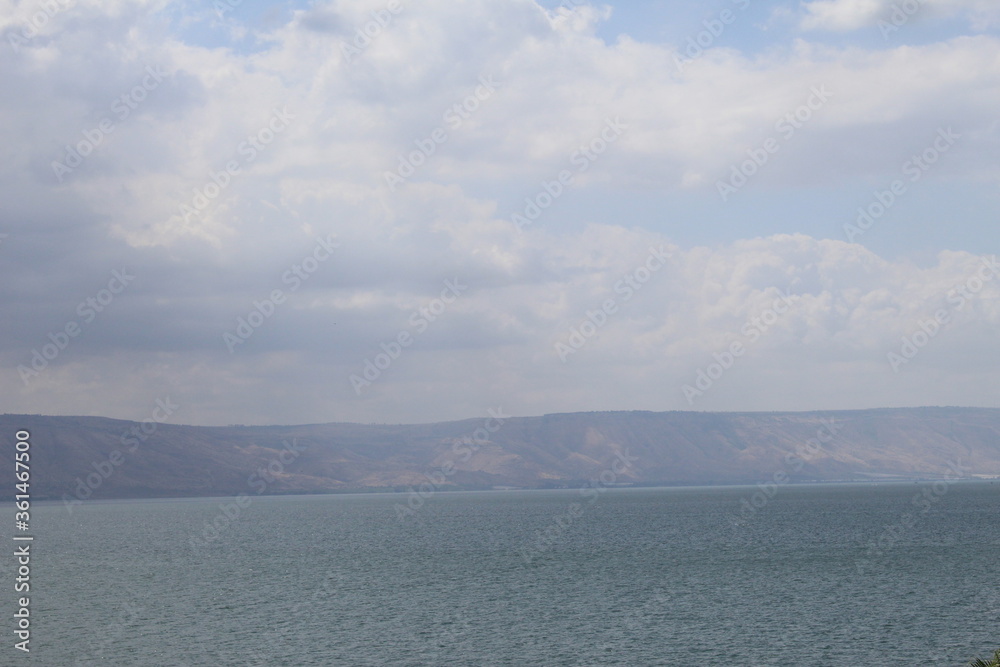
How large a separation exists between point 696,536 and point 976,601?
69.8 meters

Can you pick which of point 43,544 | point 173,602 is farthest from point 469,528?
point 173,602

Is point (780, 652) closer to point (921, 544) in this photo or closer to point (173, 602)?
point (173, 602)

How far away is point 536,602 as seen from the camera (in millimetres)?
71500

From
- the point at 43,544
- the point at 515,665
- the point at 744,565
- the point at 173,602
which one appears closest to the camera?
the point at 515,665

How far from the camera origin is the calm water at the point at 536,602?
5397 cm

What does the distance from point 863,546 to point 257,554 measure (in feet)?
253

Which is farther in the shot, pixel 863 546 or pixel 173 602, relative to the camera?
pixel 863 546

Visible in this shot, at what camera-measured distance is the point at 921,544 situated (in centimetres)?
11200

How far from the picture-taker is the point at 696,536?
443 feet

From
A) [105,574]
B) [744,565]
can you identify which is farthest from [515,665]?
[105,574]

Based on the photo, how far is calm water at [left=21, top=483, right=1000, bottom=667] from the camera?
5397cm

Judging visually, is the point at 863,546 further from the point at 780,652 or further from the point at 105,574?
the point at 105,574

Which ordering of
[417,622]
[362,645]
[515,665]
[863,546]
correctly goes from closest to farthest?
[515,665] → [362,645] → [417,622] → [863,546]

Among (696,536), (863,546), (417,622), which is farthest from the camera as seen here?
(696,536)
